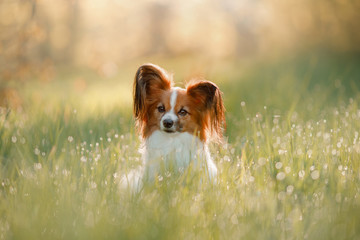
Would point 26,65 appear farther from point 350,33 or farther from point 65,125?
point 350,33

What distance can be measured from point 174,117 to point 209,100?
46 cm

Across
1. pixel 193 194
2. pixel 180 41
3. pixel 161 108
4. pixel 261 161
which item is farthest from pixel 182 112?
pixel 180 41

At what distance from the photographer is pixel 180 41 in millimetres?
27219

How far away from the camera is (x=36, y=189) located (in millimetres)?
3191

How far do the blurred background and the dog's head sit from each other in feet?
10.5

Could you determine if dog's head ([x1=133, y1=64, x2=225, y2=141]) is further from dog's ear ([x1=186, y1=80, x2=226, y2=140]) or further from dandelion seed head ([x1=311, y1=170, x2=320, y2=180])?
dandelion seed head ([x1=311, y1=170, x2=320, y2=180])

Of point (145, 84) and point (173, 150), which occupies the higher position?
point (145, 84)

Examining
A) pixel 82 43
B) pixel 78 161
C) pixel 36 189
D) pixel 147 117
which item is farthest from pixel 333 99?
pixel 82 43

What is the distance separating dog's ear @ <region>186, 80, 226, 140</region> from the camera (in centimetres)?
430

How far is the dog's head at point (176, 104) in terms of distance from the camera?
4.27 meters

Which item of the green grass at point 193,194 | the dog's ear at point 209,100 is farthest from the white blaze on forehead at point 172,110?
the green grass at point 193,194

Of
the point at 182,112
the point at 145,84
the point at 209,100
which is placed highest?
the point at 145,84

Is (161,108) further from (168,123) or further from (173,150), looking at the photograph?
(173,150)

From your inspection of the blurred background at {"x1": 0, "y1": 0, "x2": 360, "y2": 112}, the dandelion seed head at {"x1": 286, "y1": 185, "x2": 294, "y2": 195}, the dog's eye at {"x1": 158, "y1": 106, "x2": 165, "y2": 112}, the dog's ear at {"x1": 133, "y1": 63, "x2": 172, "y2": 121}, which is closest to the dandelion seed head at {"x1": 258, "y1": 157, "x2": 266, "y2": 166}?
the dandelion seed head at {"x1": 286, "y1": 185, "x2": 294, "y2": 195}
